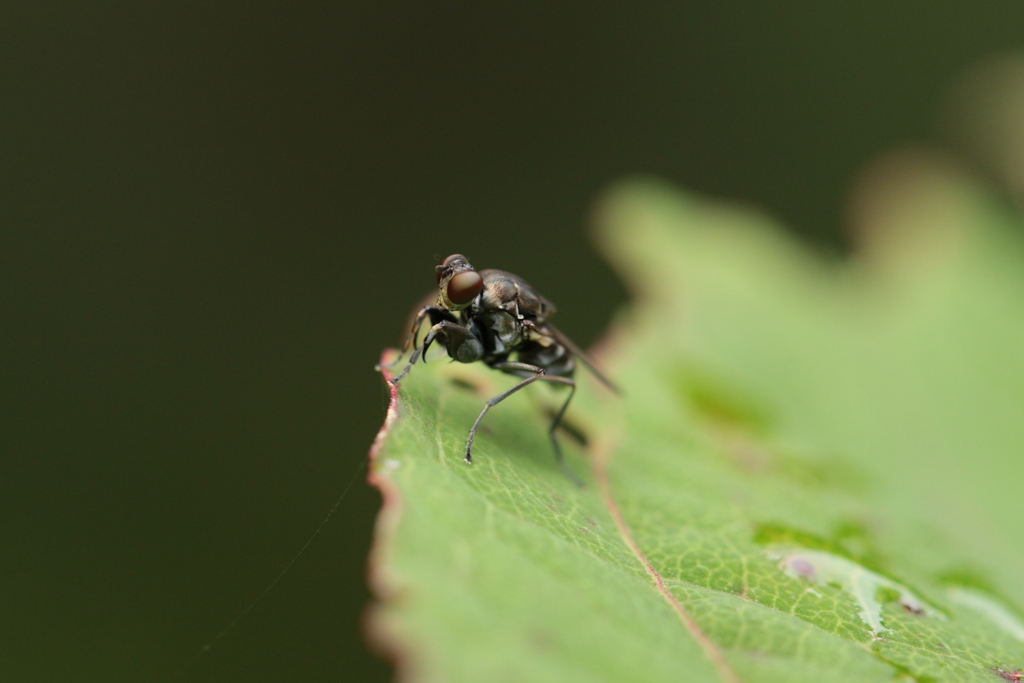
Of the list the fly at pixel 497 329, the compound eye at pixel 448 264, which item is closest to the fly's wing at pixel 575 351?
the fly at pixel 497 329

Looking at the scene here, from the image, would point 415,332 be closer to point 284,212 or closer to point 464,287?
point 464,287

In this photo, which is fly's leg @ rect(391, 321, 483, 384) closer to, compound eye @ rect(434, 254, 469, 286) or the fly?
the fly

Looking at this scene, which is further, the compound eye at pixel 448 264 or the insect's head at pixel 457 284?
the compound eye at pixel 448 264

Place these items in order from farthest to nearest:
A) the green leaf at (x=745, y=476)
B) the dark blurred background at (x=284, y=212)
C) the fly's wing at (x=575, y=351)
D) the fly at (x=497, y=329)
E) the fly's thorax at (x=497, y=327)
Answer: the dark blurred background at (x=284, y=212)
the fly's wing at (x=575, y=351)
the fly's thorax at (x=497, y=327)
the fly at (x=497, y=329)
the green leaf at (x=745, y=476)

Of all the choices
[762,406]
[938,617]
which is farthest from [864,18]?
[938,617]

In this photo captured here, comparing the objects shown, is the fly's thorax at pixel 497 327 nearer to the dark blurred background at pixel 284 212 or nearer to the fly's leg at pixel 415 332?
the fly's leg at pixel 415 332

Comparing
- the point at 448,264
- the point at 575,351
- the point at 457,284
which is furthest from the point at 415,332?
the point at 575,351

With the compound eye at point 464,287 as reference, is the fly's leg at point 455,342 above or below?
below
